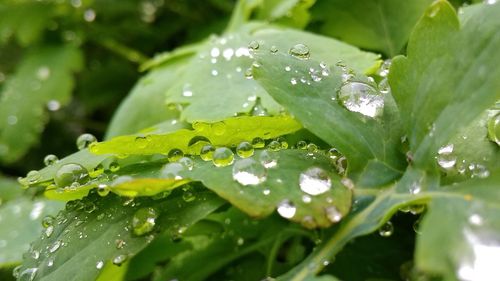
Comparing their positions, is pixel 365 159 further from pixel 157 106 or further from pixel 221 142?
pixel 157 106

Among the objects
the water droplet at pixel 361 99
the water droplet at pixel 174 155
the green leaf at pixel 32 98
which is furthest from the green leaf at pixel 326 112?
the green leaf at pixel 32 98

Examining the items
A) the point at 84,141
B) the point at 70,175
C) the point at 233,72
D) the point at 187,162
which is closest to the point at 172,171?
the point at 187,162

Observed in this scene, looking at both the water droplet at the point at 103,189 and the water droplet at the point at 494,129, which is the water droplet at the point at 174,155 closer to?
the water droplet at the point at 103,189

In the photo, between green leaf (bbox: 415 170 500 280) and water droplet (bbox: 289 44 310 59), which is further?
water droplet (bbox: 289 44 310 59)

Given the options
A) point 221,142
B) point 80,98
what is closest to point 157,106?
point 221,142

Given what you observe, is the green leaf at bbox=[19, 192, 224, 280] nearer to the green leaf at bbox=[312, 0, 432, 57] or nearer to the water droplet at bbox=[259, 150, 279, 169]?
the water droplet at bbox=[259, 150, 279, 169]

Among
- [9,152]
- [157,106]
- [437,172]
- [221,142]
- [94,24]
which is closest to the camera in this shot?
[437,172]

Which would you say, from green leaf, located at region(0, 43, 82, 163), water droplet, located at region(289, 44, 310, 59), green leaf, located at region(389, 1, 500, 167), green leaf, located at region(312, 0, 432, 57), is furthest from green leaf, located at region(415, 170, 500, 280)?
green leaf, located at region(0, 43, 82, 163)

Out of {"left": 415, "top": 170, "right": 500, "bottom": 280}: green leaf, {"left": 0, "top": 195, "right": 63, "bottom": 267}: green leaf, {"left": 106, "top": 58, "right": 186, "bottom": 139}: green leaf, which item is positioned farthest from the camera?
{"left": 106, "top": 58, "right": 186, "bottom": 139}: green leaf
